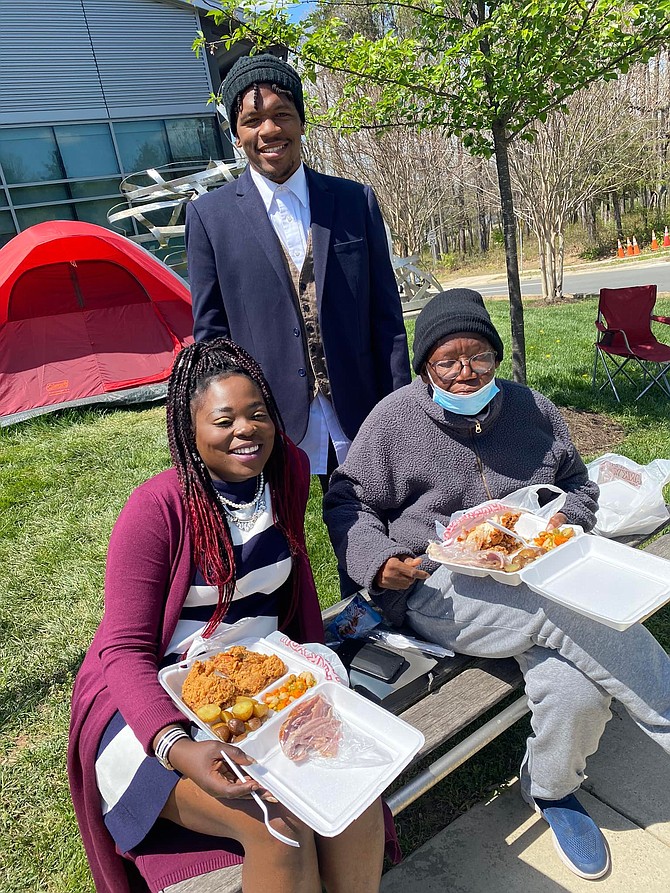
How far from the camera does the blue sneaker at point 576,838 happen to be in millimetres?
1925

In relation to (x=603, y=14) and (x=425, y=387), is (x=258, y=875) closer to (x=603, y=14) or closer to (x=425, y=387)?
(x=425, y=387)

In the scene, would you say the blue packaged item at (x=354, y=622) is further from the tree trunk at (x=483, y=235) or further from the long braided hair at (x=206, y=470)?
the tree trunk at (x=483, y=235)

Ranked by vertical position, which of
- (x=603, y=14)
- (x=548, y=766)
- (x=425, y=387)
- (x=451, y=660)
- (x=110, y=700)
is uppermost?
(x=603, y=14)

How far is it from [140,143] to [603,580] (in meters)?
13.2

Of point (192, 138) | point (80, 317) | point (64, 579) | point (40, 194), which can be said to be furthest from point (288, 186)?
point (192, 138)

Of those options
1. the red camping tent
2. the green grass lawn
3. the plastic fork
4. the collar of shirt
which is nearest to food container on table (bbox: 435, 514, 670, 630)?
the plastic fork

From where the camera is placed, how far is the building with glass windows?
11430 mm

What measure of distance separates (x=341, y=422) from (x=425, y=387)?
0.47m

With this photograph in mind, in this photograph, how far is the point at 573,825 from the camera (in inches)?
78.4

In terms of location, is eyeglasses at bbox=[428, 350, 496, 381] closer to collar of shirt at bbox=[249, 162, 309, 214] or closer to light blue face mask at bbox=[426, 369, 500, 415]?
light blue face mask at bbox=[426, 369, 500, 415]

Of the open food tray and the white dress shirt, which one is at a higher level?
the white dress shirt

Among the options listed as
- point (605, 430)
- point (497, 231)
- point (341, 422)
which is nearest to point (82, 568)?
point (341, 422)

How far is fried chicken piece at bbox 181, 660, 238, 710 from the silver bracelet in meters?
0.06

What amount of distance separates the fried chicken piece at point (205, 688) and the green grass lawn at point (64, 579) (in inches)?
40.2
